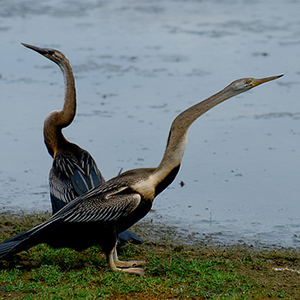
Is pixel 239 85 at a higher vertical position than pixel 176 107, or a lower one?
higher

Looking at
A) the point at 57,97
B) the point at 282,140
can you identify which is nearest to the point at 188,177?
the point at 282,140

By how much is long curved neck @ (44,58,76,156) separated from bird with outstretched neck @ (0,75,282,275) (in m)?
1.73

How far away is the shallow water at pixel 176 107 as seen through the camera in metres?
7.16

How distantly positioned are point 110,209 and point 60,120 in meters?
2.21

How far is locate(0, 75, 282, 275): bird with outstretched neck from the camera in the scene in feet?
16.5

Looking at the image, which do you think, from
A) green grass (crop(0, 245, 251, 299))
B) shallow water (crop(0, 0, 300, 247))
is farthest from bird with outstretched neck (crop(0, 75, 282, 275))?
shallow water (crop(0, 0, 300, 247))

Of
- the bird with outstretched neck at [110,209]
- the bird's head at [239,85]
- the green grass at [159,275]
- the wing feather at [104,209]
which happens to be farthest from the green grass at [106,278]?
the bird's head at [239,85]

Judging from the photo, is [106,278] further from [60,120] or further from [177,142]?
[60,120]

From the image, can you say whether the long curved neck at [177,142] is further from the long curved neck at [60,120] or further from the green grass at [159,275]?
the long curved neck at [60,120]

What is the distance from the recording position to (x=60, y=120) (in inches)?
275

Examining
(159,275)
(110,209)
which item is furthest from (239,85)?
(159,275)

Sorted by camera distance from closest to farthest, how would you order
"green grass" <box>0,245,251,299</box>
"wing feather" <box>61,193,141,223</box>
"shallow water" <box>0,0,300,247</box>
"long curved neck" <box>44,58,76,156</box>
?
"green grass" <box>0,245,251,299</box> < "wing feather" <box>61,193,141,223</box> < "long curved neck" <box>44,58,76,156</box> < "shallow water" <box>0,0,300,247</box>

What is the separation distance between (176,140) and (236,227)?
189 centimetres

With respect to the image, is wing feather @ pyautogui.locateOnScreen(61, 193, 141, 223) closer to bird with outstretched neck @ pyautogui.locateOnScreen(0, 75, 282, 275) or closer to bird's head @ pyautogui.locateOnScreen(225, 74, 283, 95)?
bird with outstretched neck @ pyautogui.locateOnScreen(0, 75, 282, 275)
